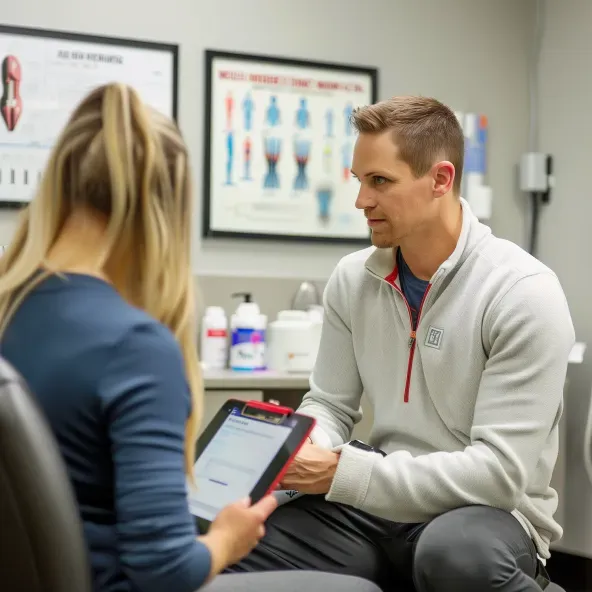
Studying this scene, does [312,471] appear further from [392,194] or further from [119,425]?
[119,425]

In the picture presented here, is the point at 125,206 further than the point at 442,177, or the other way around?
the point at 442,177

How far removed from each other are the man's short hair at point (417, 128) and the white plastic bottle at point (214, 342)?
979mm

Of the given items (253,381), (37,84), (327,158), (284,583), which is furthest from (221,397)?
(284,583)

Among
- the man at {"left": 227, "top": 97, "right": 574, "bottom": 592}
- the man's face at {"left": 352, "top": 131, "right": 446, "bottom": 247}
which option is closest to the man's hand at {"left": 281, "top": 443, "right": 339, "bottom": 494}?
the man at {"left": 227, "top": 97, "right": 574, "bottom": 592}

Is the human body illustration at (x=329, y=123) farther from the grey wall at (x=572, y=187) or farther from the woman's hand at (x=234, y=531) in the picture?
the woman's hand at (x=234, y=531)

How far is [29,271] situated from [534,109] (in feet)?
8.29

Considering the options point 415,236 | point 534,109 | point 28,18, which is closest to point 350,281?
point 415,236

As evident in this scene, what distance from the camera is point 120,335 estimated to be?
0.81 meters

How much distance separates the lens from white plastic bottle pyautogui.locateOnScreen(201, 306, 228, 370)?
2.51 m

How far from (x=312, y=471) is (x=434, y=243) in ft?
1.68

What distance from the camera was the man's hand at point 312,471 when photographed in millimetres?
1439

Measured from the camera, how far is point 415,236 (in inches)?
65.6

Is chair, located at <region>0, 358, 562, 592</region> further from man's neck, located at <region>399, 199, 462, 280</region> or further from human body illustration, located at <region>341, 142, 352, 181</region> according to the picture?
human body illustration, located at <region>341, 142, 352, 181</region>

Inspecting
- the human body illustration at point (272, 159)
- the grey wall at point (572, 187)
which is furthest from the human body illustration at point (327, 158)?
the grey wall at point (572, 187)
